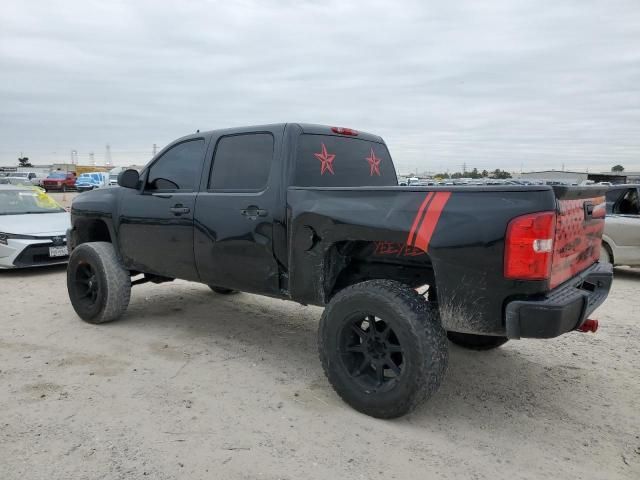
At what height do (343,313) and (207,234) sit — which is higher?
(207,234)

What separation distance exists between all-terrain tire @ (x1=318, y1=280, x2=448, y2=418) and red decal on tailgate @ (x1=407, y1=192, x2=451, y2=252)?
1.20 ft

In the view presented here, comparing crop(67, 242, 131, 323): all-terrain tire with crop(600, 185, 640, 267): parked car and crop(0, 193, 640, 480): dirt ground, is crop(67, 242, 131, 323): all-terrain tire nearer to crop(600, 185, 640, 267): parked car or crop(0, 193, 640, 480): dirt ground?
crop(0, 193, 640, 480): dirt ground

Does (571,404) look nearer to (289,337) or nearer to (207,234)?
(289,337)

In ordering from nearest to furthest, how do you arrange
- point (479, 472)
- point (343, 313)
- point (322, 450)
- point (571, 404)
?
point (479, 472) → point (322, 450) → point (343, 313) → point (571, 404)

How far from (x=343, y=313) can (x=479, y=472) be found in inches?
46.7

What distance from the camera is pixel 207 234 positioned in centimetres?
426

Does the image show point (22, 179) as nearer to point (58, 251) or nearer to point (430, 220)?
point (58, 251)

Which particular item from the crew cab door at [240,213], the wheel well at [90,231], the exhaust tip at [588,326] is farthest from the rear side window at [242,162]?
the exhaust tip at [588,326]

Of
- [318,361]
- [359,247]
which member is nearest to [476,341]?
[318,361]

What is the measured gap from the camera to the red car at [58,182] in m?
39.2

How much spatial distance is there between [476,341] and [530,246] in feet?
6.67

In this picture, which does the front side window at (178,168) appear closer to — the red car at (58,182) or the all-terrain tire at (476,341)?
the all-terrain tire at (476,341)

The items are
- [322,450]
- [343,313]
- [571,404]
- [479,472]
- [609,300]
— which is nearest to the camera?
[479,472]

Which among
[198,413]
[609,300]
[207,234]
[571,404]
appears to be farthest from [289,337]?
[609,300]
